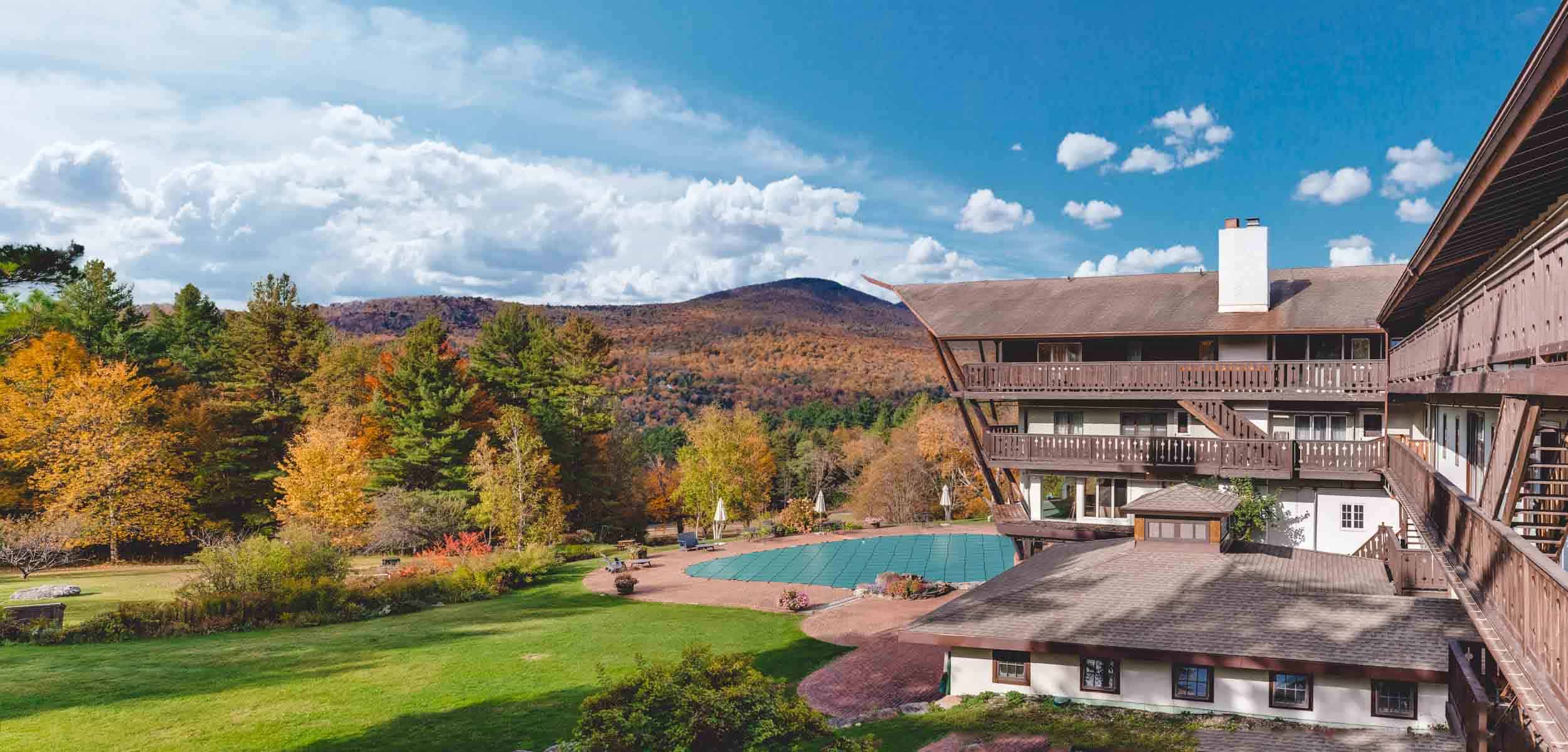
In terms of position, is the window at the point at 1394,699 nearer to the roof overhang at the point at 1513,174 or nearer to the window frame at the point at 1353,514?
the roof overhang at the point at 1513,174

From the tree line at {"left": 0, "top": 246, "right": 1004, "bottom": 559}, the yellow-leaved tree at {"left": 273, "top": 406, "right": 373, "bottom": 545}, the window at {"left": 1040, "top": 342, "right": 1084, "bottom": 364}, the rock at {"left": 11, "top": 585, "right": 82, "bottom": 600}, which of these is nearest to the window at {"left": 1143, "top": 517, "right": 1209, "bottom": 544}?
the window at {"left": 1040, "top": 342, "right": 1084, "bottom": 364}

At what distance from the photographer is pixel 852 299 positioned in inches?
7357

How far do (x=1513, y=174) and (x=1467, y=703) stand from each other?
7.00 meters

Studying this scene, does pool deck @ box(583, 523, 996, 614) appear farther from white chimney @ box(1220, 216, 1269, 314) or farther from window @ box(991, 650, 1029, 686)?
white chimney @ box(1220, 216, 1269, 314)

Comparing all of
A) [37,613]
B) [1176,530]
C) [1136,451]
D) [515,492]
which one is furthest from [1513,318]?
[515,492]

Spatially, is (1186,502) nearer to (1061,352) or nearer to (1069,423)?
(1069,423)

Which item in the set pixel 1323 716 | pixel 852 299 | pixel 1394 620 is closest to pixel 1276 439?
pixel 1394 620

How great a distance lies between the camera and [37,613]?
71.6 feet

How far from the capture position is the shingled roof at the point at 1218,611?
1473 cm

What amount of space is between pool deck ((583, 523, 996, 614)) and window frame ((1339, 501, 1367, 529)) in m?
11.5

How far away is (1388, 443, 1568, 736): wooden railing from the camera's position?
5.62m

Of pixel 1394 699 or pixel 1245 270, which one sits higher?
pixel 1245 270

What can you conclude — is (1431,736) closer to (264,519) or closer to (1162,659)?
(1162,659)

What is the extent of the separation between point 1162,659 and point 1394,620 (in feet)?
15.0
